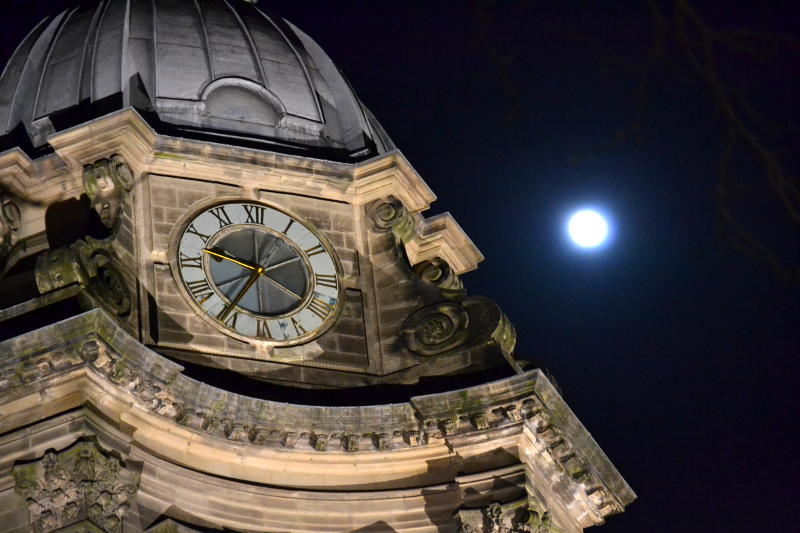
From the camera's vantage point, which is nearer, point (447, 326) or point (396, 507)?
point (396, 507)

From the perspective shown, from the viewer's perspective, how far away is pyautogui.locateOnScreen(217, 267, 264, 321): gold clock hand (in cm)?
3844

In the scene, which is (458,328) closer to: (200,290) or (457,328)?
(457,328)

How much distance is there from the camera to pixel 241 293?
38.8m

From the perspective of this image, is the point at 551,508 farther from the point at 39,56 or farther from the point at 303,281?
the point at 39,56

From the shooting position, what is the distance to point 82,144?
3928 cm

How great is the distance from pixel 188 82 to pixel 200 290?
5.33 metres

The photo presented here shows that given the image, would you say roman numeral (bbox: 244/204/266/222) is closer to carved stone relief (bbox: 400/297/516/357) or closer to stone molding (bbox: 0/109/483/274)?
stone molding (bbox: 0/109/483/274)

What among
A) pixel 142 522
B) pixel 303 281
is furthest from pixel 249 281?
pixel 142 522

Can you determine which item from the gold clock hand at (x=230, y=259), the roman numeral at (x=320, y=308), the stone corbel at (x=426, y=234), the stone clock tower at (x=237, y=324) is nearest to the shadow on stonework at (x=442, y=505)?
the stone clock tower at (x=237, y=324)

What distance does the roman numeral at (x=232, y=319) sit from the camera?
38375mm

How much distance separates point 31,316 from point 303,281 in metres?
5.54

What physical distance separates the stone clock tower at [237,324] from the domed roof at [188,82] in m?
0.05

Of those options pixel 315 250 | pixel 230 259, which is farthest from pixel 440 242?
pixel 230 259

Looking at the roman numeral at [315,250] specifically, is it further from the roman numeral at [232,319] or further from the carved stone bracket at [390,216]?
the roman numeral at [232,319]
